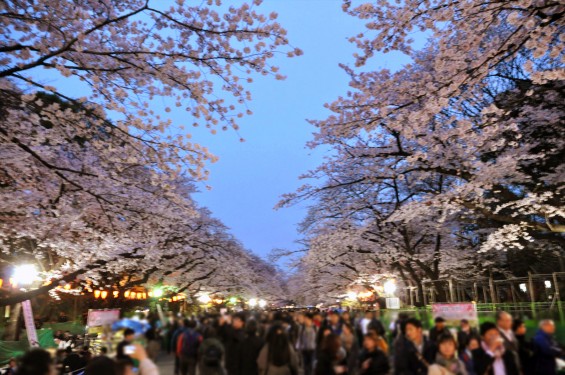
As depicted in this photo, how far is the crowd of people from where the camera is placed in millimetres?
3398

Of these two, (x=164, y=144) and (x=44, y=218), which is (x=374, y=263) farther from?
(x=164, y=144)

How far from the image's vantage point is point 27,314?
41.7ft

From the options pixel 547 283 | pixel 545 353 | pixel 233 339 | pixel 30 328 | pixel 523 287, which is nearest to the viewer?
pixel 233 339

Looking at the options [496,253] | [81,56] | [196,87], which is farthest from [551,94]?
[496,253]

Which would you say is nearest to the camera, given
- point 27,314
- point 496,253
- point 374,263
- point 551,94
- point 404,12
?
point 404,12

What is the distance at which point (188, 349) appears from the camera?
3588 mm

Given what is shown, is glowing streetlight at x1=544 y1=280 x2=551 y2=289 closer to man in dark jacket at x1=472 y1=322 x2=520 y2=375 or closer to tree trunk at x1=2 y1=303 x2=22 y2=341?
man in dark jacket at x1=472 y1=322 x2=520 y2=375

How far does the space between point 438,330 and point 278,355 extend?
1774mm

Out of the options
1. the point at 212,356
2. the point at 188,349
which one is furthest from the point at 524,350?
the point at 188,349

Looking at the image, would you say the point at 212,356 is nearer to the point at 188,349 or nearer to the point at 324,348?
the point at 188,349

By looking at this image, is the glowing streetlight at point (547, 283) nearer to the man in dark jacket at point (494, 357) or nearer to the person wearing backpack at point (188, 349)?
the man in dark jacket at point (494, 357)

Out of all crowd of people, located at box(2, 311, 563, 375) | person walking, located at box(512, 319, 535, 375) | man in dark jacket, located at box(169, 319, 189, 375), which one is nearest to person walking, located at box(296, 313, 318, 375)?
crowd of people, located at box(2, 311, 563, 375)

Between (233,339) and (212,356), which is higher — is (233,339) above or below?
above

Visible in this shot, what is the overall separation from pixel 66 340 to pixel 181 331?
56.6ft
